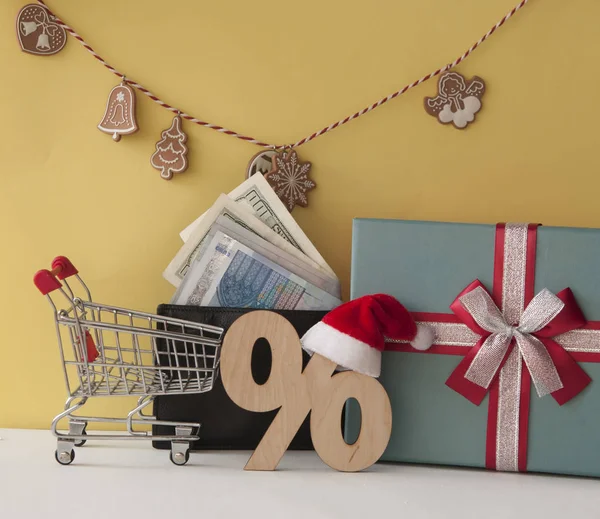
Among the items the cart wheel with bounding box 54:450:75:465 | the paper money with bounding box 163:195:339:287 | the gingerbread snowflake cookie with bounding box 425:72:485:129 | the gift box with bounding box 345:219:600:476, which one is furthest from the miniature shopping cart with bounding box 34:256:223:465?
the gingerbread snowflake cookie with bounding box 425:72:485:129

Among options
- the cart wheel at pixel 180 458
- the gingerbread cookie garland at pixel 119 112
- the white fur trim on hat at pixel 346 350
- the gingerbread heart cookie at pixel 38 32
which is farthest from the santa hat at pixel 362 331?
the gingerbread heart cookie at pixel 38 32

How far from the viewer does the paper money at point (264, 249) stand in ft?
3.69

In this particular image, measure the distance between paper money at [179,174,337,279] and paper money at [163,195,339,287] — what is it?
0.02m

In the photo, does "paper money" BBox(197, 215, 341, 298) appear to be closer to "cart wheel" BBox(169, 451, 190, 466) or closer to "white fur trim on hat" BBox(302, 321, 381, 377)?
"white fur trim on hat" BBox(302, 321, 381, 377)

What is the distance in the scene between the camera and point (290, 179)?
47.8 inches

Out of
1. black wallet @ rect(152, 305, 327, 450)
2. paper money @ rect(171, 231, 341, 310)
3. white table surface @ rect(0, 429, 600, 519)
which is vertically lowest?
white table surface @ rect(0, 429, 600, 519)

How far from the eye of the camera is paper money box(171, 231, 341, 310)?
3.65ft

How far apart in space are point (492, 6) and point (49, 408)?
109 cm

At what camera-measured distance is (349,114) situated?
123 cm

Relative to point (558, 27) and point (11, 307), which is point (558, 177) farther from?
point (11, 307)

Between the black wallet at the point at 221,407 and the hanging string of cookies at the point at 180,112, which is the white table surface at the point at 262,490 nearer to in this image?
the black wallet at the point at 221,407

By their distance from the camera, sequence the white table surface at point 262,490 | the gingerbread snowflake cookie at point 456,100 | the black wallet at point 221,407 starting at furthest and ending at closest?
the gingerbread snowflake cookie at point 456,100 → the black wallet at point 221,407 → the white table surface at point 262,490

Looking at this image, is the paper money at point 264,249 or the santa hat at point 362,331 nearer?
the santa hat at point 362,331

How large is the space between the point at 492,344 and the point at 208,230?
498 millimetres
